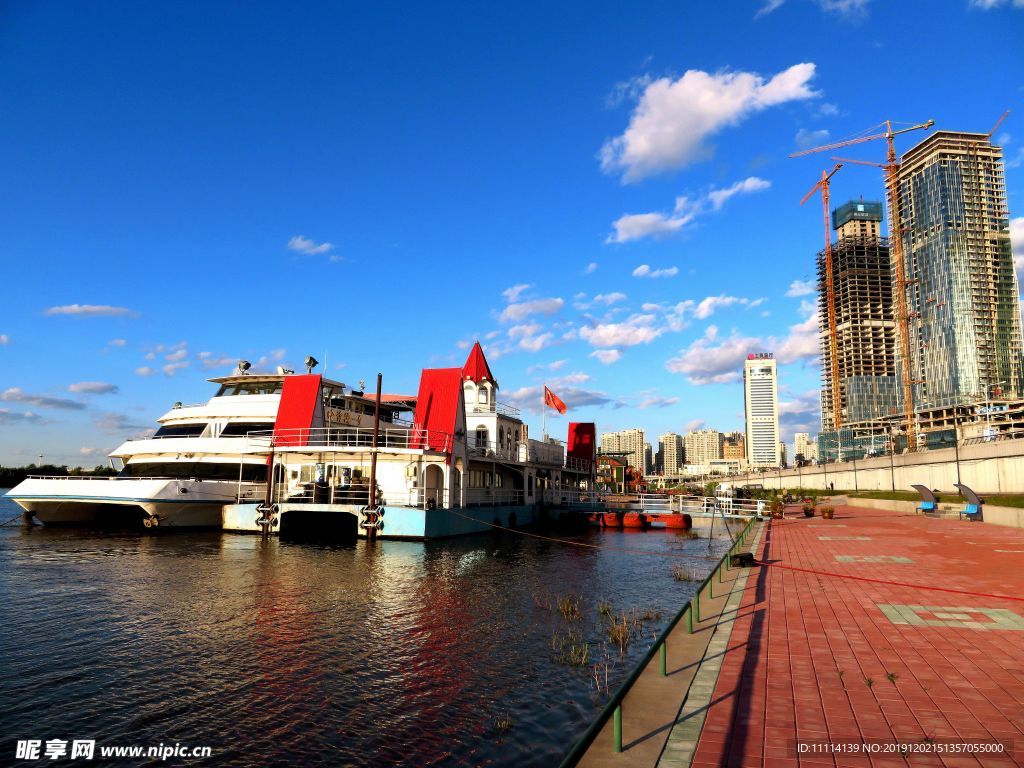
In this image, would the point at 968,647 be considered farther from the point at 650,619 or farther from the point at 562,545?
the point at 562,545

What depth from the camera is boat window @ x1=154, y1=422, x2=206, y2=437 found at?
127 ft

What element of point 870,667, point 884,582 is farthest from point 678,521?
point 870,667

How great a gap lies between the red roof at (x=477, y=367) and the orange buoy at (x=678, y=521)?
17002 mm

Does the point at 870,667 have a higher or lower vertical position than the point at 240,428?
lower

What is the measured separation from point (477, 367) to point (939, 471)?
4339 centimetres

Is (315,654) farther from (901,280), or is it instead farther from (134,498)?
(901,280)

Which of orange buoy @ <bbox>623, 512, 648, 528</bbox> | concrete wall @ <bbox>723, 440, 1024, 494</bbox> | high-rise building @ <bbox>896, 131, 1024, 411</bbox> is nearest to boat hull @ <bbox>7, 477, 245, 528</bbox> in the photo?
orange buoy @ <bbox>623, 512, 648, 528</bbox>

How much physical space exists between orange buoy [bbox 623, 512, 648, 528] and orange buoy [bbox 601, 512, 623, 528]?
3.20 feet

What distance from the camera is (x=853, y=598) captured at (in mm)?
14000

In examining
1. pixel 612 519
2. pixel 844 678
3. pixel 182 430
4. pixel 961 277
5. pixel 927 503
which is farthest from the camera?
pixel 961 277

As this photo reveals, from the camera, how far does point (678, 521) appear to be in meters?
45.1

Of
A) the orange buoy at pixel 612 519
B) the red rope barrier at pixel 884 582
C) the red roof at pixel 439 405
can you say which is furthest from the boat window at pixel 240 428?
the red rope barrier at pixel 884 582

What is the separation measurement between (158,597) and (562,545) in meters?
20.3

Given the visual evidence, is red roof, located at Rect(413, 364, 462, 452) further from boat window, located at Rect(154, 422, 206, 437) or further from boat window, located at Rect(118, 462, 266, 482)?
boat window, located at Rect(154, 422, 206, 437)
